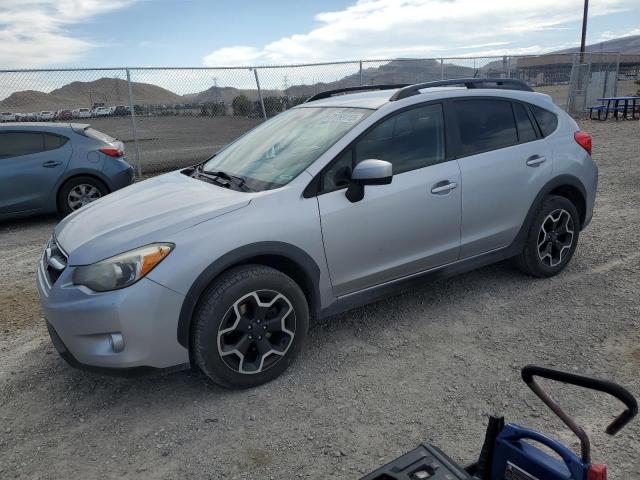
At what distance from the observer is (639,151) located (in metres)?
10.9

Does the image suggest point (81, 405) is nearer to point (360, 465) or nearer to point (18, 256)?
point (360, 465)

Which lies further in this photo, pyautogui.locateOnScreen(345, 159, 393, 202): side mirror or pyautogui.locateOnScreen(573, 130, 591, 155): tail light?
pyautogui.locateOnScreen(573, 130, 591, 155): tail light

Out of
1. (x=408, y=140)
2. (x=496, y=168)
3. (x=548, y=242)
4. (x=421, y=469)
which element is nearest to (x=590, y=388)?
(x=421, y=469)

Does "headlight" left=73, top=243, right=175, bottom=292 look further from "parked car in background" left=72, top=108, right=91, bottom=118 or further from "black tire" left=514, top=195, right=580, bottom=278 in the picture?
"parked car in background" left=72, top=108, right=91, bottom=118

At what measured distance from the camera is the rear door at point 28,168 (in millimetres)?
7078

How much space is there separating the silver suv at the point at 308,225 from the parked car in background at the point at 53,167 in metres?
4.00

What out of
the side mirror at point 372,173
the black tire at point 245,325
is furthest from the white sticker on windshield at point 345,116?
the black tire at point 245,325

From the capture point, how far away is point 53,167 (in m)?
7.30

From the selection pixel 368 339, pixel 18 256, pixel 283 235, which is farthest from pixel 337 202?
pixel 18 256

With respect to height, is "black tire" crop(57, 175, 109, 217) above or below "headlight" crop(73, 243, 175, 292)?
below

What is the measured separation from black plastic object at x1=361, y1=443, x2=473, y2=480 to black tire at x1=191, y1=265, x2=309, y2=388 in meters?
1.47

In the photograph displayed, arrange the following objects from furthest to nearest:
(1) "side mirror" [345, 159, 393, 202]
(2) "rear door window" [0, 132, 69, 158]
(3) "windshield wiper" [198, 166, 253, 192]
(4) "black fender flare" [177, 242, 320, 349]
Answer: (2) "rear door window" [0, 132, 69, 158] → (3) "windshield wiper" [198, 166, 253, 192] → (1) "side mirror" [345, 159, 393, 202] → (4) "black fender flare" [177, 242, 320, 349]

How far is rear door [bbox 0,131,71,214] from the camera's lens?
7078mm

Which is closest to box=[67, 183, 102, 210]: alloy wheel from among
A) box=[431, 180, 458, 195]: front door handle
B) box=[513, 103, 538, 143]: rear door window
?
box=[431, 180, 458, 195]: front door handle
